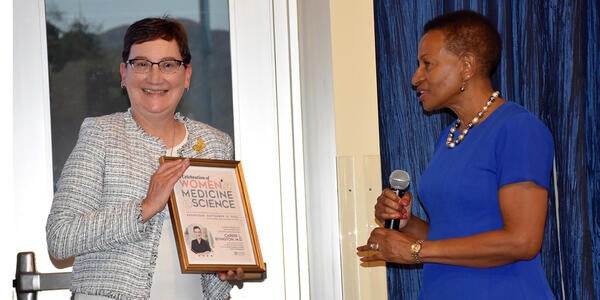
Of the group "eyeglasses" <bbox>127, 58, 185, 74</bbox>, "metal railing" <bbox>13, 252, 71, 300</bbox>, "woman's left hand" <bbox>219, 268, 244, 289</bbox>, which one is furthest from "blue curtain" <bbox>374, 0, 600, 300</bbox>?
"metal railing" <bbox>13, 252, 71, 300</bbox>

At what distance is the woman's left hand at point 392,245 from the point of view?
2.61 m

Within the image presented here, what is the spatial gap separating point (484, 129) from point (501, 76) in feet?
2.29

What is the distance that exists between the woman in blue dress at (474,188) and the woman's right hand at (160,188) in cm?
69

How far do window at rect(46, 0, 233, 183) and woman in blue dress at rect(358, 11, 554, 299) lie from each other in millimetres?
934

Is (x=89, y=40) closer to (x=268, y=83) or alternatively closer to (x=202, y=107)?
(x=202, y=107)

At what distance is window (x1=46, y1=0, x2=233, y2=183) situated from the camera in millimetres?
3240

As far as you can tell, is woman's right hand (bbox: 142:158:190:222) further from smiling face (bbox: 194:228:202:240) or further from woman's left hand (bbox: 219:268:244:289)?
woman's left hand (bbox: 219:268:244:289)

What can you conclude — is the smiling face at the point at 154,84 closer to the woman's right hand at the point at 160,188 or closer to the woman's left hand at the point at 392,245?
the woman's right hand at the point at 160,188

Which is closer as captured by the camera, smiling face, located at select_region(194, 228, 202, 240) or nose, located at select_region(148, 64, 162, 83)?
smiling face, located at select_region(194, 228, 202, 240)

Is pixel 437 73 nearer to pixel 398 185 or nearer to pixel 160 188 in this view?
pixel 398 185

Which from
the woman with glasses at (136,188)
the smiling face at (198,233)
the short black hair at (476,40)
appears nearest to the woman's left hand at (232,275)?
the woman with glasses at (136,188)

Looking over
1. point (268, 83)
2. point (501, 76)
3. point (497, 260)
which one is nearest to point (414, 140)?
point (501, 76)

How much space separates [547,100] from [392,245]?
3.46 ft

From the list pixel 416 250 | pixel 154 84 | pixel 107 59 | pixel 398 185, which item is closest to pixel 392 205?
pixel 398 185
